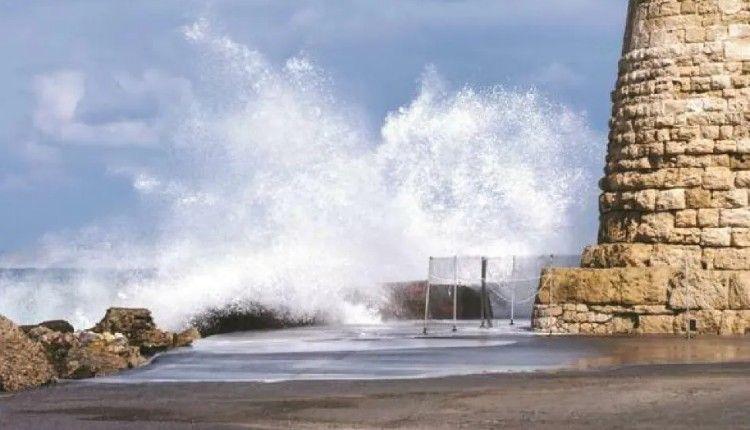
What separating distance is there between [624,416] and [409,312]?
71.3ft

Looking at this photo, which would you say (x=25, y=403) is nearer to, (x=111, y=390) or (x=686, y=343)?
(x=111, y=390)

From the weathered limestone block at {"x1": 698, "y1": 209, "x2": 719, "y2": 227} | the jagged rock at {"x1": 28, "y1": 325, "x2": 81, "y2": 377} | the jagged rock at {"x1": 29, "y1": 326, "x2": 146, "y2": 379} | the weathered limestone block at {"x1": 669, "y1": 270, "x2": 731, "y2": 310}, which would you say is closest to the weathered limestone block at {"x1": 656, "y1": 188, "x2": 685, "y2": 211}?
→ the weathered limestone block at {"x1": 698, "y1": 209, "x2": 719, "y2": 227}

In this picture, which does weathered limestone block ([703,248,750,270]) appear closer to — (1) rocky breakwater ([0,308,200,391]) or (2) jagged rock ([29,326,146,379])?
(1) rocky breakwater ([0,308,200,391])

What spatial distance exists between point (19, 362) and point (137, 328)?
239 inches

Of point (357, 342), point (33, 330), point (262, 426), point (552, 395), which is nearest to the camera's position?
point (262, 426)

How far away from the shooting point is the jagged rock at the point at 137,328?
19594 millimetres

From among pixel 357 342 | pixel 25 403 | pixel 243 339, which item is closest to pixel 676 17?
pixel 357 342

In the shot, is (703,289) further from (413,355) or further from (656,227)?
(413,355)

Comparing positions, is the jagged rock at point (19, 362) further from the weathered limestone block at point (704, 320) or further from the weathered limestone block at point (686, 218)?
the weathered limestone block at point (686, 218)

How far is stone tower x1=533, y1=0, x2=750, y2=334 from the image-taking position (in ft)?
63.1

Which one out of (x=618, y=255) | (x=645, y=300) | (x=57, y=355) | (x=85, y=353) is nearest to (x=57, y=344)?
(x=57, y=355)

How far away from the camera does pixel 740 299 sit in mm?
18922

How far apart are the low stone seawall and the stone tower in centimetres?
1

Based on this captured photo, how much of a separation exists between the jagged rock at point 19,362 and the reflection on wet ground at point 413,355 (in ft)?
1.76
